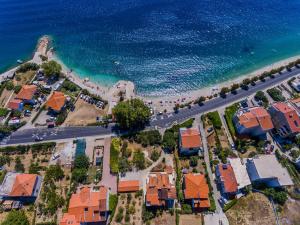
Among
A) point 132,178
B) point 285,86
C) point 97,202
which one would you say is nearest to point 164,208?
point 132,178

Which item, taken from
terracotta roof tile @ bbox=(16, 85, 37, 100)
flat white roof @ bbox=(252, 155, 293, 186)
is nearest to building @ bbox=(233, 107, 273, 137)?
flat white roof @ bbox=(252, 155, 293, 186)

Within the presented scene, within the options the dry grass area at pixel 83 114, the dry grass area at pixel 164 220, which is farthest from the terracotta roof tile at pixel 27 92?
the dry grass area at pixel 164 220

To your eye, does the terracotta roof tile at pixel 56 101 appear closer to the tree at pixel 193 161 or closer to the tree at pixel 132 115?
the tree at pixel 132 115

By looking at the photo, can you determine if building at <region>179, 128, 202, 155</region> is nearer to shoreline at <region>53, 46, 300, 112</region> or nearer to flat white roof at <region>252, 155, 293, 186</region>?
shoreline at <region>53, 46, 300, 112</region>

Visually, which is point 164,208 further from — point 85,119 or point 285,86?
point 285,86

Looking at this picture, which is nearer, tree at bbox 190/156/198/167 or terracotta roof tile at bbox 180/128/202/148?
tree at bbox 190/156/198/167

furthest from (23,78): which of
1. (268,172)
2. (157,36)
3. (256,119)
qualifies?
(268,172)

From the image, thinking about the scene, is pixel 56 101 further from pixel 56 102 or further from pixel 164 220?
pixel 164 220
